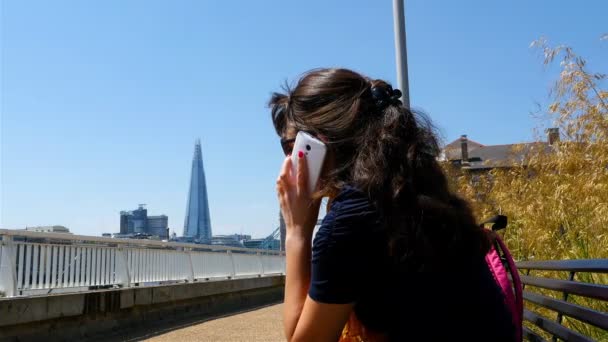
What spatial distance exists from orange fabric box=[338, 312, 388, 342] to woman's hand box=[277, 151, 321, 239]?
26cm

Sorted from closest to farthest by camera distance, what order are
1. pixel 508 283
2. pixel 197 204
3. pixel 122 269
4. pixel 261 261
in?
pixel 508 283
pixel 122 269
pixel 261 261
pixel 197 204

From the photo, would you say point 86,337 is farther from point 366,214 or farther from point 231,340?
point 366,214

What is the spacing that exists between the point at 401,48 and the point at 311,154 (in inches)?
230

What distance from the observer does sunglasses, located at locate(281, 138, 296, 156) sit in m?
1.91

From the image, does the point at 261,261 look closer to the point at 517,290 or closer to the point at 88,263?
the point at 88,263

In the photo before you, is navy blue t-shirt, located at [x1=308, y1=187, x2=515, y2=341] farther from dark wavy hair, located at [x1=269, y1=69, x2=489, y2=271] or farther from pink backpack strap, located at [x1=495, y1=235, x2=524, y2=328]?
pink backpack strap, located at [x1=495, y1=235, x2=524, y2=328]

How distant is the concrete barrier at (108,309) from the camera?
749 centimetres

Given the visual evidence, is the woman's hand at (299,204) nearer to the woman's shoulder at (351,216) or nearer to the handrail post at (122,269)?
the woman's shoulder at (351,216)

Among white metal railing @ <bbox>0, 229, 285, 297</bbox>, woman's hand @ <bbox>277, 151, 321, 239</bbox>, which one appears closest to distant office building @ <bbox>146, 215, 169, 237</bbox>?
white metal railing @ <bbox>0, 229, 285, 297</bbox>

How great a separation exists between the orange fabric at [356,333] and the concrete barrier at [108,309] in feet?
21.4

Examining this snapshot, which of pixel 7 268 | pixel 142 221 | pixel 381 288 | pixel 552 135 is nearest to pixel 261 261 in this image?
pixel 7 268

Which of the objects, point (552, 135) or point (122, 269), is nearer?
point (552, 135)

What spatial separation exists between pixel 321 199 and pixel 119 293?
28.0ft

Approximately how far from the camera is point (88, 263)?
9.49m
